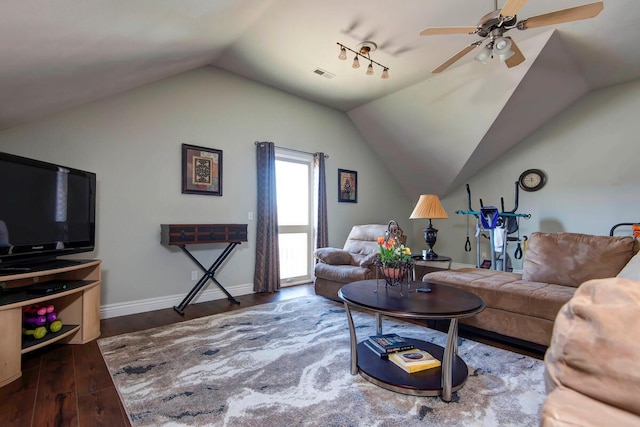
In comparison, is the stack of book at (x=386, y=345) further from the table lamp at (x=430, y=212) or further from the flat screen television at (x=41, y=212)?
the flat screen television at (x=41, y=212)

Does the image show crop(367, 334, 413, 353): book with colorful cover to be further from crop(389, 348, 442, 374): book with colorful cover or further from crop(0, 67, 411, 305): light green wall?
crop(0, 67, 411, 305): light green wall

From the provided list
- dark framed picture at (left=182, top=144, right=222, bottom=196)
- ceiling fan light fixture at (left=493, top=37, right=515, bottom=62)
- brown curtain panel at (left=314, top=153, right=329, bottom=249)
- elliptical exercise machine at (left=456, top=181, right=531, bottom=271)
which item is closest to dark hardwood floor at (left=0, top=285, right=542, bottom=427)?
dark framed picture at (left=182, top=144, right=222, bottom=196)

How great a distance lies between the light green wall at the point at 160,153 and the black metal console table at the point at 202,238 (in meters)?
0.17

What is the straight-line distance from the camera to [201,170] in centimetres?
381

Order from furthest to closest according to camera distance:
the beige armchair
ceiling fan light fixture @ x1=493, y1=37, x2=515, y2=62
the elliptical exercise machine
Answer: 1. the elliptical exercise machine
2. the beige armchair
3. ceiling fan light fixture @ x1=493, y1=37, x2=515, y2=62

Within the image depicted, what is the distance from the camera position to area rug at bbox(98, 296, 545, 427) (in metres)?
1.58

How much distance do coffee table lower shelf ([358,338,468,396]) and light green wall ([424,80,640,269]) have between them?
12.9ft

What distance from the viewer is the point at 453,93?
4.20 m

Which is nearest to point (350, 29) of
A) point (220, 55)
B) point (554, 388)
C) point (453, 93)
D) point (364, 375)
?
point (220, 55)

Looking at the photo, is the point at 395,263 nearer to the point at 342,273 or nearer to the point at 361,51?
the point at 342,273

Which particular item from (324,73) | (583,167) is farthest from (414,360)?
(583,167)

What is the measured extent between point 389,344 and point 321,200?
3004 millimetres

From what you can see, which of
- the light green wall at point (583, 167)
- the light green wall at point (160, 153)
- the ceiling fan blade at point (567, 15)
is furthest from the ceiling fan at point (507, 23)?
the light green wall at point (583, 167)

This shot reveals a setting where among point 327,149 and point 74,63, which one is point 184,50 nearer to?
point 74,63
